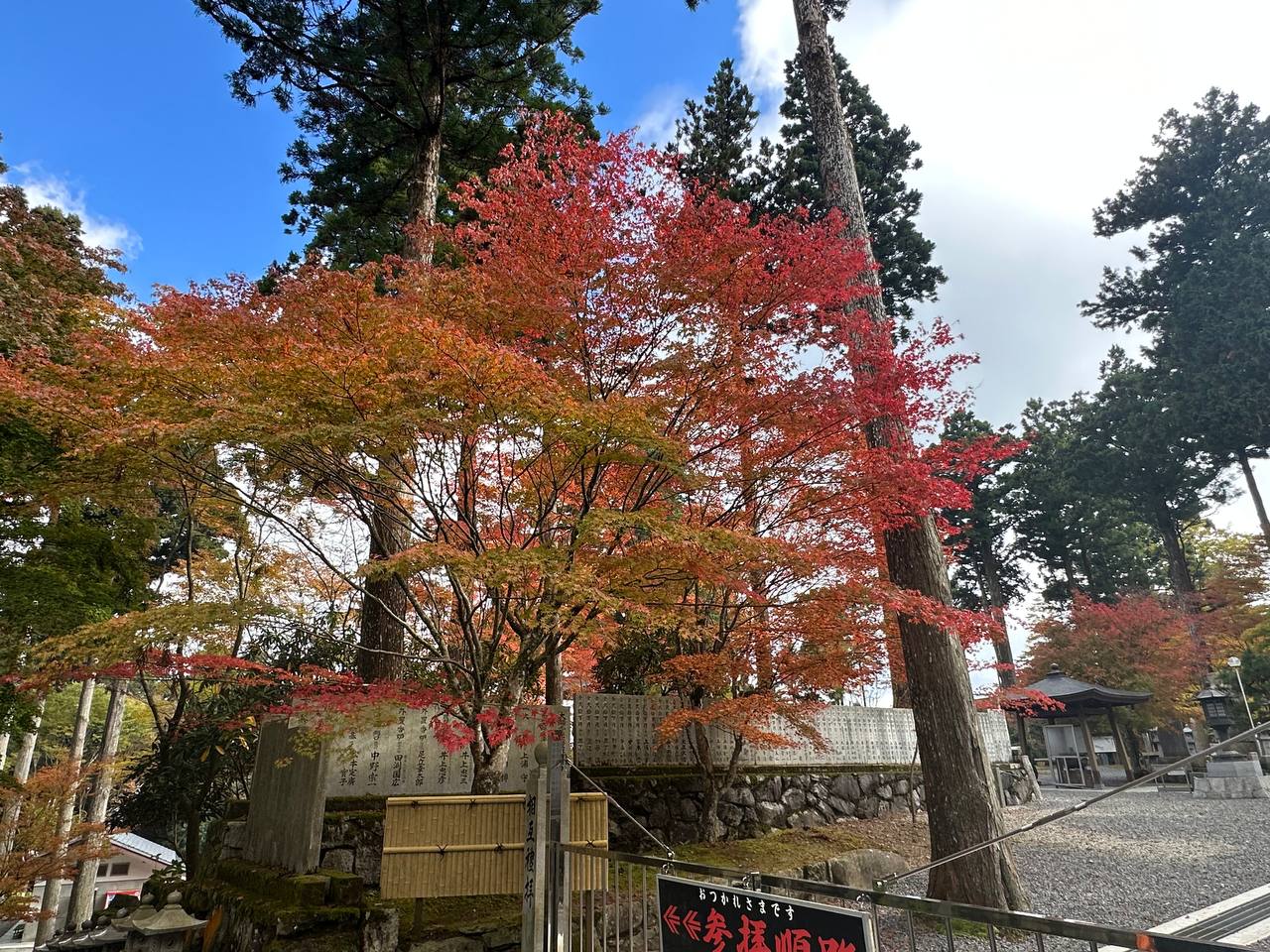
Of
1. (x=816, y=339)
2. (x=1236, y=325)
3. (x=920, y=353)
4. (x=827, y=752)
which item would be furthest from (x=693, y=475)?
(x=1236, y=325)

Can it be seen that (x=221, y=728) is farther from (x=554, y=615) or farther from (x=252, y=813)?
(x=554, y=615)

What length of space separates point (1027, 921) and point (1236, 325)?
30.4m

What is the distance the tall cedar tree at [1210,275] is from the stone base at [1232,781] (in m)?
13.3

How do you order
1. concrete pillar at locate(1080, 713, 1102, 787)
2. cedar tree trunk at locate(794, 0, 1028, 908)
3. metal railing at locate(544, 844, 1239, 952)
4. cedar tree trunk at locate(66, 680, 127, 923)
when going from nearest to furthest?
1. metal railing at locate(544, 844, 1239, 952)
2. cedar tree trunk at locate(794, 0, 1028, 908)
3. cedar tree trunk at locate(66, 680, 127, 923)
4. concrete pillar at locate(1080, 713, 1102, 787)

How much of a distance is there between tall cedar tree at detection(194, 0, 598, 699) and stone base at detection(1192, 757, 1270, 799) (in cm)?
1960

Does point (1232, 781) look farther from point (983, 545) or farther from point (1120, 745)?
point (983, 545)

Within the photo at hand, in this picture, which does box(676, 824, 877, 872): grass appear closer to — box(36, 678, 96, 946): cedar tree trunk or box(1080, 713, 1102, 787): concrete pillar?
box(36, 678, 96, 946): cedar tree trunk

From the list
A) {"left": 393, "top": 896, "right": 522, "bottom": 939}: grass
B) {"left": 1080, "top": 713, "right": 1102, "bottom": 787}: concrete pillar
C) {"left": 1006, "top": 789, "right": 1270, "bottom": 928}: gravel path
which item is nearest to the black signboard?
{"left": 393, "top": 896, "right": 522, "bottom": 939}: grass

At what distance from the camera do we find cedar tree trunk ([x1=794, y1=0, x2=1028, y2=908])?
7.45m

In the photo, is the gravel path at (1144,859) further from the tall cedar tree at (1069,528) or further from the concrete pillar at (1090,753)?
the tall cedar tree at (1069,528)

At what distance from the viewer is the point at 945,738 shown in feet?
26.2

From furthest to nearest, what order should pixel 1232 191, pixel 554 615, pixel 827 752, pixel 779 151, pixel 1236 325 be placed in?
1. pixel 1232 191
2. pixel 1236 325
3. pixel 779 151
4. pixel 827 752
5. pixel 554 615

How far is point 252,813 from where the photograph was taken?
877 cm

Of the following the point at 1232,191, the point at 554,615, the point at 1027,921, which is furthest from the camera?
the point at 1232,191
